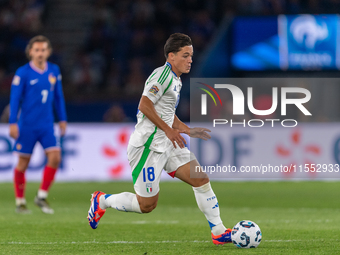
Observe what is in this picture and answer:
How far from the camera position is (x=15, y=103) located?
798cm

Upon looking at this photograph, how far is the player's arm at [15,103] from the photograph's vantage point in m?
7.91

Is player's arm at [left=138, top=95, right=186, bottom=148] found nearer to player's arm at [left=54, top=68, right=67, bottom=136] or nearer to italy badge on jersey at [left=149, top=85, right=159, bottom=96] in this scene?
italy badge on jersey at [left=149, top=85, right=159, bottom=96]

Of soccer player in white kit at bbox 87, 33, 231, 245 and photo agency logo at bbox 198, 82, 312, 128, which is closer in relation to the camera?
soccer player in white kit at bbox 87, 33, 231, 245

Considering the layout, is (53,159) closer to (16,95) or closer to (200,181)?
(16,95)

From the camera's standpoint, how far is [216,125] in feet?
42.2

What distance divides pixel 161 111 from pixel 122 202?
910mm

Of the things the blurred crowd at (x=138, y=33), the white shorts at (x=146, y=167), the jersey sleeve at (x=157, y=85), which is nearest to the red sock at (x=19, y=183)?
the white shorts at (x=146, y=167)

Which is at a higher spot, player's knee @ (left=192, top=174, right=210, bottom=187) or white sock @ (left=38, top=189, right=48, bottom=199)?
player's knee @ (left=192, top=174, right=210, bottom=187)

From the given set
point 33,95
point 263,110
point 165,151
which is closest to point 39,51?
point 33,95

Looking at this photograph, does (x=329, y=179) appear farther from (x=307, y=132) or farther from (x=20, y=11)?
(x=20, y=11)

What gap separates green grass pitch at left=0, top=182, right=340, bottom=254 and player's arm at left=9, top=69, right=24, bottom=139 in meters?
1.10

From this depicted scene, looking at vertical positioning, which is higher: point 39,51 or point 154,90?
point 39,51

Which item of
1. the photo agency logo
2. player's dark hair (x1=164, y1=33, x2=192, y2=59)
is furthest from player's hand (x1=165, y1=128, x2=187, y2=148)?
the photo agency logo

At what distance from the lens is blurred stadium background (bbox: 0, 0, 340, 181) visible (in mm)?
13156
